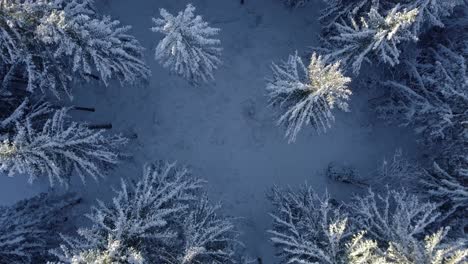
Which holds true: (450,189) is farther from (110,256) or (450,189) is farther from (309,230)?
(110,256)

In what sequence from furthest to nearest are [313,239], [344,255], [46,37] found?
[313,239]
[344,255]
[46,37]

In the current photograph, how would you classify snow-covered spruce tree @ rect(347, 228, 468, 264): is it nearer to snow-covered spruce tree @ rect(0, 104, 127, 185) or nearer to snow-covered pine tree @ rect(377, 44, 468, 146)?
snow-covered pine tree @ rect(377, 44, 468, 146)

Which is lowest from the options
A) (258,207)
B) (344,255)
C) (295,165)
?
(344,255)

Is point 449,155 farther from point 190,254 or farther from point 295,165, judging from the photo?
point 190,254

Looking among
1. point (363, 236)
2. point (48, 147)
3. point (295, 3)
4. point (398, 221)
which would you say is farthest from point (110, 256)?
point (295, 3)

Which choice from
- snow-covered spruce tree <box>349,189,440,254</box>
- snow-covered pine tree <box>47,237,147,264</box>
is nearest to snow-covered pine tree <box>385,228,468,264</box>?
snow-covered spruce tree <box>349,189,440,254</box>

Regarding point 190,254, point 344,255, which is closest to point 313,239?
point 344,255

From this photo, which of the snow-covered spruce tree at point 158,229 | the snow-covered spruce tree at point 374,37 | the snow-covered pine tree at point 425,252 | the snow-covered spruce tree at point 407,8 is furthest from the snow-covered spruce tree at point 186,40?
the snow-covered pine tree at point 425,252
